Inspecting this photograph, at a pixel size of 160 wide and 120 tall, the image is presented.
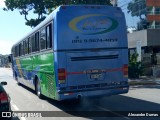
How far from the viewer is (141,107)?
480 inches

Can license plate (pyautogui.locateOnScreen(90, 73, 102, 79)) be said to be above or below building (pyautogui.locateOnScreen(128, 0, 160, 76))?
below

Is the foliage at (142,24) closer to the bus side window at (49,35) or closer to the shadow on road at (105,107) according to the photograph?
the shadow on road at (105,107)

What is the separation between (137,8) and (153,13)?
2.74 metres

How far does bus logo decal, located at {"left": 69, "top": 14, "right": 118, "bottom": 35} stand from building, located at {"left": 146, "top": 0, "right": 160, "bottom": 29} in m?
42.4

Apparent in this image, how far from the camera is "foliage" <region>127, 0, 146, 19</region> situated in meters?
53.9

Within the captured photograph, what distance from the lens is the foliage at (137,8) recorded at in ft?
177

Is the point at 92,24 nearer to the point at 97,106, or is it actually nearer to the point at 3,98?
the point at 97,106

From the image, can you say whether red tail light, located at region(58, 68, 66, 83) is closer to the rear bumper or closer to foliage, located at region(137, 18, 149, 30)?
the rear bumper

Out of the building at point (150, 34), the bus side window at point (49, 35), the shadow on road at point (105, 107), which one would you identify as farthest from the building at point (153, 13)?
the bus side window at point (49, 35)

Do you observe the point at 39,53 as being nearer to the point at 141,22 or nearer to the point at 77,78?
the point at 77,78

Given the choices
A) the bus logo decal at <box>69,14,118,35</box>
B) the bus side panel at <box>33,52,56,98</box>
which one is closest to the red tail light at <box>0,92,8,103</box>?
the bus side panel at <box>33,52,56,98</box>

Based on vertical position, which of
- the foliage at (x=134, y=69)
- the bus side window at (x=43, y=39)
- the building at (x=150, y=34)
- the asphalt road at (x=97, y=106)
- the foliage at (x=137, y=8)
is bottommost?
the asphalt road at (x=97, y=106)

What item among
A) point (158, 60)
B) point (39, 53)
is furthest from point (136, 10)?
point (39, 53)

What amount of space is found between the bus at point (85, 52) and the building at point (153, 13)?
4229 centimetres
